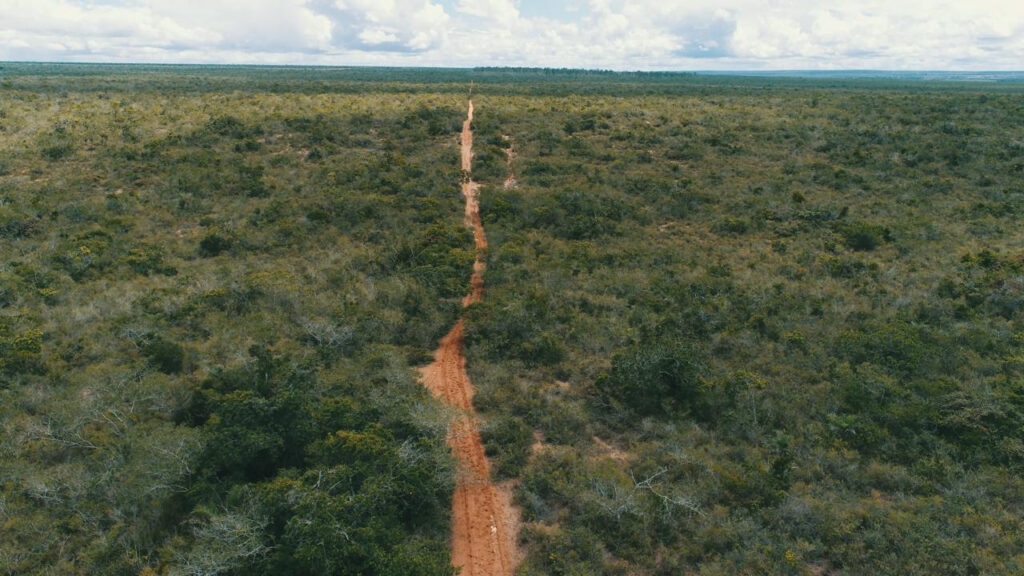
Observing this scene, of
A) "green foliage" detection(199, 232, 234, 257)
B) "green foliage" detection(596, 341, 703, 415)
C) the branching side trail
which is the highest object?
"green foliage" detection(199, 232, 234, 257)

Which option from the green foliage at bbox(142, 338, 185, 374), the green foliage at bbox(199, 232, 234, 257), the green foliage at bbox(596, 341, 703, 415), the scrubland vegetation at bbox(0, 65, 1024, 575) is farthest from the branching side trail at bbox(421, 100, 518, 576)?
the green foliage at bbox(199, 232, 234, 257)

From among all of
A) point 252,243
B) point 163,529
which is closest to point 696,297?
point 163,529

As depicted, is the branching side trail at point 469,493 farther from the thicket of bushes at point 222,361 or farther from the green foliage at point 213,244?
the green foliage at point 213,244

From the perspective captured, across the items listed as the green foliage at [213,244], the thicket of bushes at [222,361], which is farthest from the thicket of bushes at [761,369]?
the green foliage at [213,244]

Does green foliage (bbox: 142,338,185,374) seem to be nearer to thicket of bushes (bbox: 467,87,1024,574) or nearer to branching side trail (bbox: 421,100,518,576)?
branching side trail (bbox: 421,100,518,576)

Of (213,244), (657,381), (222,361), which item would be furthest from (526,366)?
(213,244)

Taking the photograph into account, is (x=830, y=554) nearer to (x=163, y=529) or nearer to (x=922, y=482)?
(x=922, y=482)
